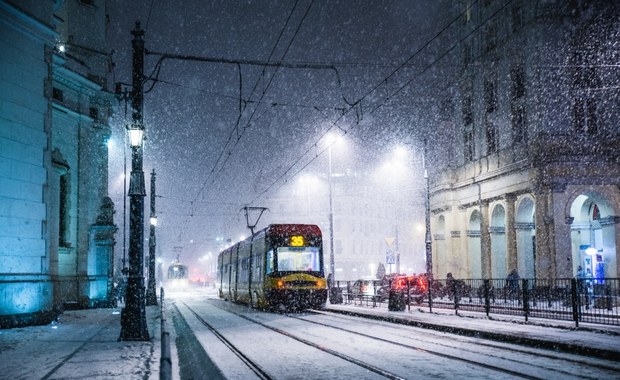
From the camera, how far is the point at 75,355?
444 inches

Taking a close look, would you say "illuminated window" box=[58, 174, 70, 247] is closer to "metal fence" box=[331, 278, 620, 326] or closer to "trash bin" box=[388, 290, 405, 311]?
"trash bin" box=[388, 290, 405, 311]

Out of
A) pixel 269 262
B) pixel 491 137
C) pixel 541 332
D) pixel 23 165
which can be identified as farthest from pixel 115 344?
pixel 491 137

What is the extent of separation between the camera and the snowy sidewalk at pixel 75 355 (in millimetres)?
9086

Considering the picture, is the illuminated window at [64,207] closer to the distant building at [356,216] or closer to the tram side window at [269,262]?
the tram side window at [269,262]

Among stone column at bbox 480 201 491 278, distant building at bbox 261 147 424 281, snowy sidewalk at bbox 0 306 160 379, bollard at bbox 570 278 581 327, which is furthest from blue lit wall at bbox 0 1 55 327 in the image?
distant building at bbox 261 147 424 281

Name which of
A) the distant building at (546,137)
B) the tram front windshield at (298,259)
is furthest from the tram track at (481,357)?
the distant building at (546,137)

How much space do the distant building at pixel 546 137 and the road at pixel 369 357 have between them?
611 inches

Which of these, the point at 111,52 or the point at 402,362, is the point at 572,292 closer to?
the point at 402,362

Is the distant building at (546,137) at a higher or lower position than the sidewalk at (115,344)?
higher

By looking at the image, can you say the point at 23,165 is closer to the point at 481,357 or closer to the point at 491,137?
the point at 481,357

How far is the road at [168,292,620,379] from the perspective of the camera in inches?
360

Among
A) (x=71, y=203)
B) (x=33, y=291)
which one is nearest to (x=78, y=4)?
(x=71, y=203)

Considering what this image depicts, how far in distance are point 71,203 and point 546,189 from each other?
22.7m

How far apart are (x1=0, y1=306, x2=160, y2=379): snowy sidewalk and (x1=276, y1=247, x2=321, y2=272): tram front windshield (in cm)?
933
